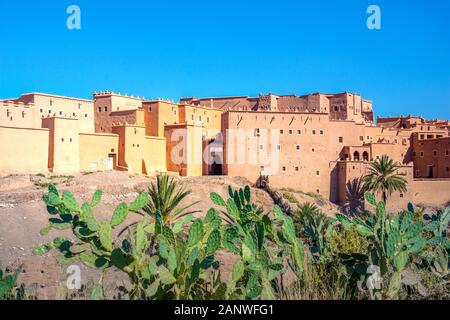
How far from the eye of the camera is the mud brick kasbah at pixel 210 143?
100 ft

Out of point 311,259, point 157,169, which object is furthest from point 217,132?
point 311,259

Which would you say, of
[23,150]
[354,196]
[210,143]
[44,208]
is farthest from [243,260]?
[210,143]

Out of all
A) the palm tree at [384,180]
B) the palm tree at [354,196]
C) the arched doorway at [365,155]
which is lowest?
the palm tree at [354,196]

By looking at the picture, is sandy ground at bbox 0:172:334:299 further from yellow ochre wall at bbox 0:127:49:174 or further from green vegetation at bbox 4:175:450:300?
yellow ochre wall at bbox 0:127:49:174

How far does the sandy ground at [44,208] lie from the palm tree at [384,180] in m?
3.13

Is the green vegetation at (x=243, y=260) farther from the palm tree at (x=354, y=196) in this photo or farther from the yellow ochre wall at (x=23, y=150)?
the palm tree at (x=354, y=196)

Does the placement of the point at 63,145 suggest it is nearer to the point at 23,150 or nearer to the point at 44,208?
the point at 23,150

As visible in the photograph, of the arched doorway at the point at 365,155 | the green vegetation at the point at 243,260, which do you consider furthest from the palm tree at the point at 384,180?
the green vegetation at the point at 243,260

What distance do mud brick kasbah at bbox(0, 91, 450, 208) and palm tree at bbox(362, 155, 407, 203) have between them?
76 centimetres

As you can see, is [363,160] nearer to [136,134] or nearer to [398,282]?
[136,134]

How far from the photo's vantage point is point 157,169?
33.9 m

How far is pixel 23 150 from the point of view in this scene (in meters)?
28.0

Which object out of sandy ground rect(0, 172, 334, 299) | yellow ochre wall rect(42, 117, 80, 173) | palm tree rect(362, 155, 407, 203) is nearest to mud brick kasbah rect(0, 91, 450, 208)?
yellow ochre wall rect(42, 117, 80, 173)

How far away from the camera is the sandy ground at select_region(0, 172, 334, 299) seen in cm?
1309
